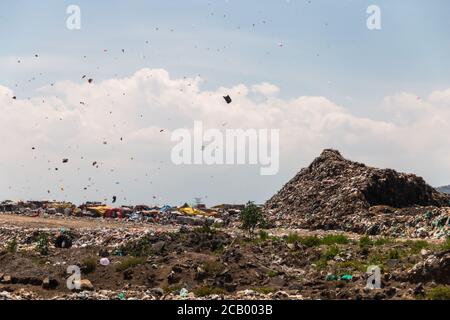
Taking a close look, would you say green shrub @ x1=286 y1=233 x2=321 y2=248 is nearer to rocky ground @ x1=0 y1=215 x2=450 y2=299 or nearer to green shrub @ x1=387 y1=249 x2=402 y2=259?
rocky ground @ x1=0 y1=215 x2=450 y2=299

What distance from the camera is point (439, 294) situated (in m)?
14.2

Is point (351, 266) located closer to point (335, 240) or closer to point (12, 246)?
point (335, 240)

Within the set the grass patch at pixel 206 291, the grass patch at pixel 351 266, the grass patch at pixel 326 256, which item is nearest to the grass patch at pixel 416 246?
the grass patch at pixel 351 266

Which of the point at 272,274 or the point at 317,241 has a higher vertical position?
the point at 317,241

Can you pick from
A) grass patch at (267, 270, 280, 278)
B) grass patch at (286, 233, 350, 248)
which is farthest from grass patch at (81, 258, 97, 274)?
grass patch at (286, 233, 350, 248)

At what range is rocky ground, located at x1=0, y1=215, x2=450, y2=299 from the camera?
16.1 meters

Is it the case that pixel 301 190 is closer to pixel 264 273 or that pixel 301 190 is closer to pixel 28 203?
pixel 264 273

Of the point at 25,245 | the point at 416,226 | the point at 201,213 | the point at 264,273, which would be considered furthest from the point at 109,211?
the point at 264,273

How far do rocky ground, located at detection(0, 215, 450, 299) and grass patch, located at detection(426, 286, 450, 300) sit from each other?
0.02m

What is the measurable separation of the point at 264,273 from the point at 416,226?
39.2 feet

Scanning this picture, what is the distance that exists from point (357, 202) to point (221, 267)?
16.3m

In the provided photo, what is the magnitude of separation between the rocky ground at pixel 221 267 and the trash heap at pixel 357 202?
598 centimetres

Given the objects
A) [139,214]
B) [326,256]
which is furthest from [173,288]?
[139,214]

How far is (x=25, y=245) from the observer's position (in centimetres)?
2619
